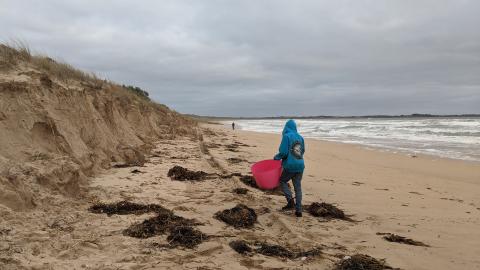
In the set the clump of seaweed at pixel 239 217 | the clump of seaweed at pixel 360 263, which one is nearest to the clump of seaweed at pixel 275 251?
the clump of seaweed at pixel 360 263

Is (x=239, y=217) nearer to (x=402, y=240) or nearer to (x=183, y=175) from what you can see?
(x=402, y=240)

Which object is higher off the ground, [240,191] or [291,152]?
[291,152]

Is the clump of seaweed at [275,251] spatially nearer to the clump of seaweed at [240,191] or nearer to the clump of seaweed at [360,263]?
the clump of seaweed at [360,263]

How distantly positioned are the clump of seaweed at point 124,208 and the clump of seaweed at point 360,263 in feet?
9.74

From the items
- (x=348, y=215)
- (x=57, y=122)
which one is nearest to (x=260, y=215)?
(x=348, y=215)

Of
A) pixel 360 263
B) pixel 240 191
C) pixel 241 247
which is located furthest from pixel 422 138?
pixel 241 247

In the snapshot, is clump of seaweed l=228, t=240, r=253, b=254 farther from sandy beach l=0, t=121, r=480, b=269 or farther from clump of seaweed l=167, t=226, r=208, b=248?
clump of seaweed l=167, t=226, r=208, b=248

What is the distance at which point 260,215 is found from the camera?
6.77 metres

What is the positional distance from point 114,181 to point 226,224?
10.2 feet

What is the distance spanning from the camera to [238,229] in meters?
5.80

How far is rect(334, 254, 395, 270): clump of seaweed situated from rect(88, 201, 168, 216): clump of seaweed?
2.97 m

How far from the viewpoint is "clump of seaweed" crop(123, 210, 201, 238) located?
5234 mm

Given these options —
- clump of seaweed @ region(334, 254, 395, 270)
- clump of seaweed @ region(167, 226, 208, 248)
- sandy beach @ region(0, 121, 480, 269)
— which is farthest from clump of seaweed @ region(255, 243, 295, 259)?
clump of seaweed @ region(167, 226, 208, 248)

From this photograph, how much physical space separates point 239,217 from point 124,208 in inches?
69.1
